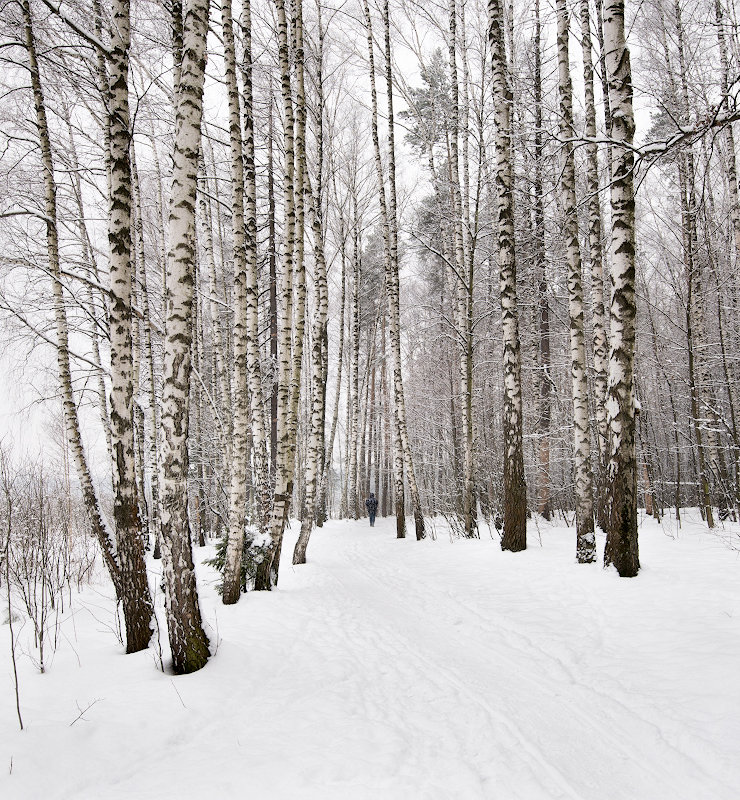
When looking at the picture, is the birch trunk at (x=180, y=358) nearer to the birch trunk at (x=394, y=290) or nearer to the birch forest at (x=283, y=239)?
the birch forest at (x=283, y=239)

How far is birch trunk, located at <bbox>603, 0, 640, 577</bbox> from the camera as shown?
5270 mm

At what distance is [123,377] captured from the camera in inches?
168

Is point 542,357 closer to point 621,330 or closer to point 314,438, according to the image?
point 314,438

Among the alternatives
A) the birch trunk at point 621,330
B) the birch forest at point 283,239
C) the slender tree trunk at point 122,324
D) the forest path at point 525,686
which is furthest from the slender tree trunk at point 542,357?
the slender tree trunk at point 122,324

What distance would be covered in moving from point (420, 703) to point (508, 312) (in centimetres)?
642

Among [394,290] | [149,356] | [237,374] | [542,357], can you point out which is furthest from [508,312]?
[149,356]

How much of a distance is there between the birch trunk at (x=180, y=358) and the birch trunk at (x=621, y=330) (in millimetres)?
4552

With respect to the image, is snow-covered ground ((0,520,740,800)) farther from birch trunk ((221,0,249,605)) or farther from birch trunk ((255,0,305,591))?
birch trunk ((255,0,305,591))

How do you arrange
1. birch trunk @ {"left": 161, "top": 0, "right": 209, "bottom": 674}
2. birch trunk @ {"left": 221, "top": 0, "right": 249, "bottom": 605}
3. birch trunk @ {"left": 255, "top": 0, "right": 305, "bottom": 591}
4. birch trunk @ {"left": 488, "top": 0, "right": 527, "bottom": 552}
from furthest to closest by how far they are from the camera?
birch trunk @ {"left": 488, "top": 0, "right": 527, "bottom": 552} → birch trunk @ {"left": 255, "top": 0, "right": 305, "bottom": 591} → birch trunk @ {"left": 221, "top": 0, "right": 249, "bottom": 605} → birch trunk @ {"left": 161, "top": 0, "right": 209, "bottom": 674}

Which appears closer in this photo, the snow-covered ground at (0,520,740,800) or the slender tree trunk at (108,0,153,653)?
the snow-covered ground at (0,520,740,800)

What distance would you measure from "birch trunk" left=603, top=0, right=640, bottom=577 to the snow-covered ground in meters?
0.55

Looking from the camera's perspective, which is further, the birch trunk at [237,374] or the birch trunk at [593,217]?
the birch trunk at [593,217]

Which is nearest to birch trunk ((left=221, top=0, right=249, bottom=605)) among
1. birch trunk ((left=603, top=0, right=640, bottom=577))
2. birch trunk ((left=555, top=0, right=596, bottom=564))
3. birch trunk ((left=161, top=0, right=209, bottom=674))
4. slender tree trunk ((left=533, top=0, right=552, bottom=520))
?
birch trunk ((left=161, top=0, right=209, bottom=674))

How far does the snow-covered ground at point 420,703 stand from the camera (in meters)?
2.26
